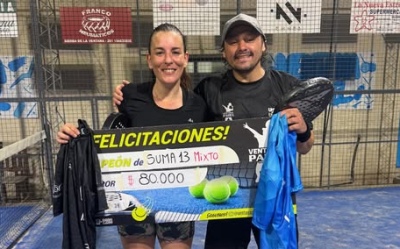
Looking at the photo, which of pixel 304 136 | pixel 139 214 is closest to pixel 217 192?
pixel 139 214

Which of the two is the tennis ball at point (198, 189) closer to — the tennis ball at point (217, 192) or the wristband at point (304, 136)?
the tennis ball at point (217, 192)

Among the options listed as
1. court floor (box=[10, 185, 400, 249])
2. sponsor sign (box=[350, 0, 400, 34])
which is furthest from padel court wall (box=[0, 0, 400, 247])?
court floor (box=[10, 185, 400, 249])

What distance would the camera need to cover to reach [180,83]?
1.74 metres

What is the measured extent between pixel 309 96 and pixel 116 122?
2.95 ft

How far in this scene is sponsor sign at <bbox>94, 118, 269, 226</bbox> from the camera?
165 centimetres

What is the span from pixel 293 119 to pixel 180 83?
1.87 feet

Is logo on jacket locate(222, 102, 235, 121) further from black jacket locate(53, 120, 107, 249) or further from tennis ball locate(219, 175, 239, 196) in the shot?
black jacket locate(53, 120, 107, 249)

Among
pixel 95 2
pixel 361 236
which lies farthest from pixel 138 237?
pixel 95 2

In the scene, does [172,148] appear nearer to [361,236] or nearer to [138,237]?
[138,237]

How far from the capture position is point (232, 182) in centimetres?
171

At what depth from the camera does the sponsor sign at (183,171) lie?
1651 mm

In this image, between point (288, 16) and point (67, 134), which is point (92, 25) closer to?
point (288, 16)

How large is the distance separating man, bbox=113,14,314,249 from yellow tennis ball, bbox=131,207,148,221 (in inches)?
15.9

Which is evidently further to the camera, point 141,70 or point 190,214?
point 141,70
